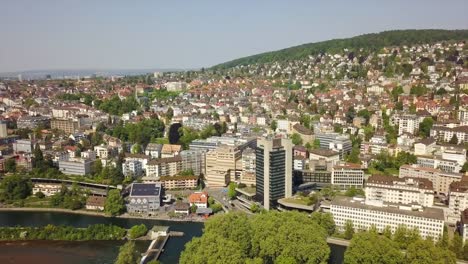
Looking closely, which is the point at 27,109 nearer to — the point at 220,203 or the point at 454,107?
the point at 220,203

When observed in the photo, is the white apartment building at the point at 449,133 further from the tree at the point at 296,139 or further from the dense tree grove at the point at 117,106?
the dense tree grove at the point at 117,106

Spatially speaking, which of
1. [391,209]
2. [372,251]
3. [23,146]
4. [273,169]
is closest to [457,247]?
A: [391,209]

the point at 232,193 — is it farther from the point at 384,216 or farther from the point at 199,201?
the point at 384,216

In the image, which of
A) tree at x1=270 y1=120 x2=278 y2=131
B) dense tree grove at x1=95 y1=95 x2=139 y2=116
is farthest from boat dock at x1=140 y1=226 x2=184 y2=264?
dense tree grove at x1=95 y1=95 x2=139 y2=116

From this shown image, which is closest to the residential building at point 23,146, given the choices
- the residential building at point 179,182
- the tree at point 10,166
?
the tree at point 10,166

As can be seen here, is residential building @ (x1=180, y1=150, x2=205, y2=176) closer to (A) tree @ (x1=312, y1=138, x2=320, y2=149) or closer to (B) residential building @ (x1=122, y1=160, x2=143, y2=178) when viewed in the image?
(B) residential building @ (x1=122, y1=160, x2=143, y2=178)

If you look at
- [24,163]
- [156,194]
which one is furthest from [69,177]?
[156,194]
